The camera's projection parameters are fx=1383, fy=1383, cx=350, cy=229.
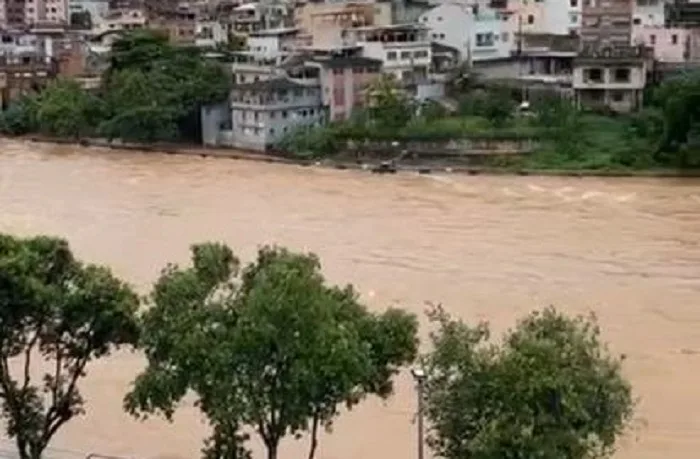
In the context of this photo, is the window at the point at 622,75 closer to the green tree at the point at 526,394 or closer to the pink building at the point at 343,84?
the pink building at the point at 343,84

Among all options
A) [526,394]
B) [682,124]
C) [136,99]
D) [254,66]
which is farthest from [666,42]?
[526,394]

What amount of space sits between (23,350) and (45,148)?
13.6 meters

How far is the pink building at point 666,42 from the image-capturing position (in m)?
18.9

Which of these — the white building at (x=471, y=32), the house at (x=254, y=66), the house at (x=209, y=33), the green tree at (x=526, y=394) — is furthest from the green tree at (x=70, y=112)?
the green tree at (x=526, y=394)

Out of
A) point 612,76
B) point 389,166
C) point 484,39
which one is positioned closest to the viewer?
point 389,166

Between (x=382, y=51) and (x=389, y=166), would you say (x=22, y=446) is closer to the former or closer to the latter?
(x=389, y=166)

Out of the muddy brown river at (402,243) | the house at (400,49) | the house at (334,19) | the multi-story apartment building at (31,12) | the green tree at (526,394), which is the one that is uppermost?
the multi-story apartment building at (31,12)

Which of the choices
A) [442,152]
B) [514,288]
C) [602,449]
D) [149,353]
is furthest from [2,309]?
[442,152]

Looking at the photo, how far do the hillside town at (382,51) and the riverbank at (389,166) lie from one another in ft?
1.39

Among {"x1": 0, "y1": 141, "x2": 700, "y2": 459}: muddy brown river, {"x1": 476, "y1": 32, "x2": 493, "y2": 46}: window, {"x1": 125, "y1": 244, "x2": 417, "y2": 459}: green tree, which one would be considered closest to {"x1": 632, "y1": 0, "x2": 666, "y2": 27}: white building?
{"x1": 476, "y1": 32, "x2": 493, "y2": 46}: window

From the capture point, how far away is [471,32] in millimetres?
20047

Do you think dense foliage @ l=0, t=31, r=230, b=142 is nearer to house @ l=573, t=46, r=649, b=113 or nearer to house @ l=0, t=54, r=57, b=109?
house @ l=0, t=54, r=57, b=109

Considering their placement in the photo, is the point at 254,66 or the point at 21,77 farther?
the point at 21,77

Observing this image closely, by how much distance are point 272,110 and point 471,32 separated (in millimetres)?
3701
